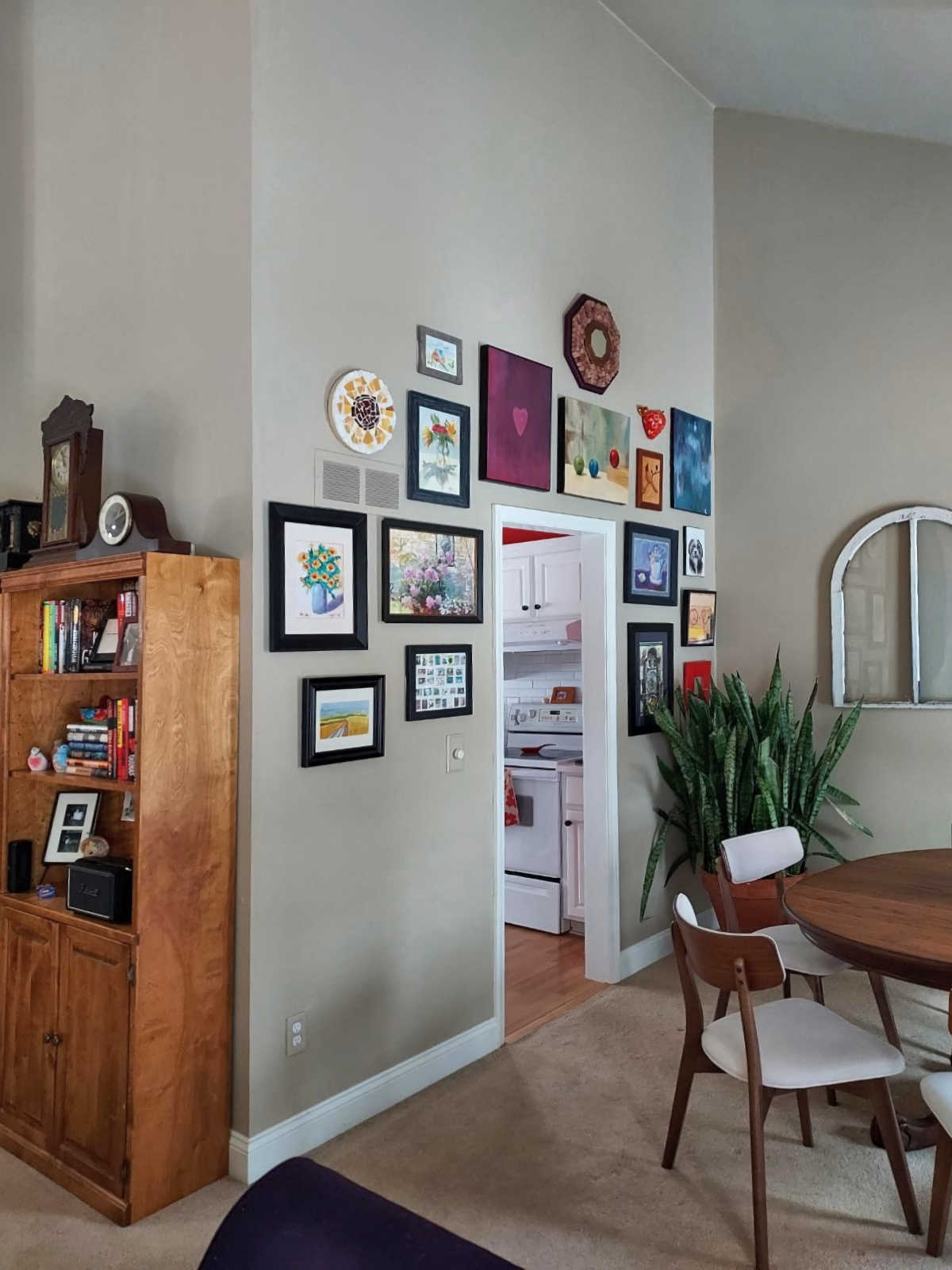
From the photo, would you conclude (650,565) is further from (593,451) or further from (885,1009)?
(885,1009)

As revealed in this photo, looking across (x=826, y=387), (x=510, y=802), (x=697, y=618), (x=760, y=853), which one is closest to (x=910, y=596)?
(x=697, y=618)

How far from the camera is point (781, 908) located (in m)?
3.13

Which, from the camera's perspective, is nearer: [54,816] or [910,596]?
[54,816]

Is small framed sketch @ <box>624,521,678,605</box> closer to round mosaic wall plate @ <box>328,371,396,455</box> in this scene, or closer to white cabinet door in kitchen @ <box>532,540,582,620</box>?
white cabinet door in kitchen @ <box>532,540,582,620</box>

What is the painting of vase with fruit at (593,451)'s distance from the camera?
3.79m

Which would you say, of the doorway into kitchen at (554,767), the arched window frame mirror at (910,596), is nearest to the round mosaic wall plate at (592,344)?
the doorway into kitchen at (554,767)

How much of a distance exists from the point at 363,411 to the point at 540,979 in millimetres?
2643

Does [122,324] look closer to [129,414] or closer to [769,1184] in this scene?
[129,414]

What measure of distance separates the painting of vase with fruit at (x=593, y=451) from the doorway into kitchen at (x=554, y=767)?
15 cm

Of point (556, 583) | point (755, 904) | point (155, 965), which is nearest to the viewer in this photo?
point (155, 965)

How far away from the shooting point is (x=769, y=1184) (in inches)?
99.2

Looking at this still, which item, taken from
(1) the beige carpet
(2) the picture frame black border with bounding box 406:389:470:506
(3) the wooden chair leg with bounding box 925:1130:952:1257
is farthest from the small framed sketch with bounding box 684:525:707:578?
(3) the wooden chair leg with bounding box 925:1130:952:1257

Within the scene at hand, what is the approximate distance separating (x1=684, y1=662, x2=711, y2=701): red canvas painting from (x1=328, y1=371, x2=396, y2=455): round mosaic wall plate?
2.20 meters

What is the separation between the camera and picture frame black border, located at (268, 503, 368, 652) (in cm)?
266
